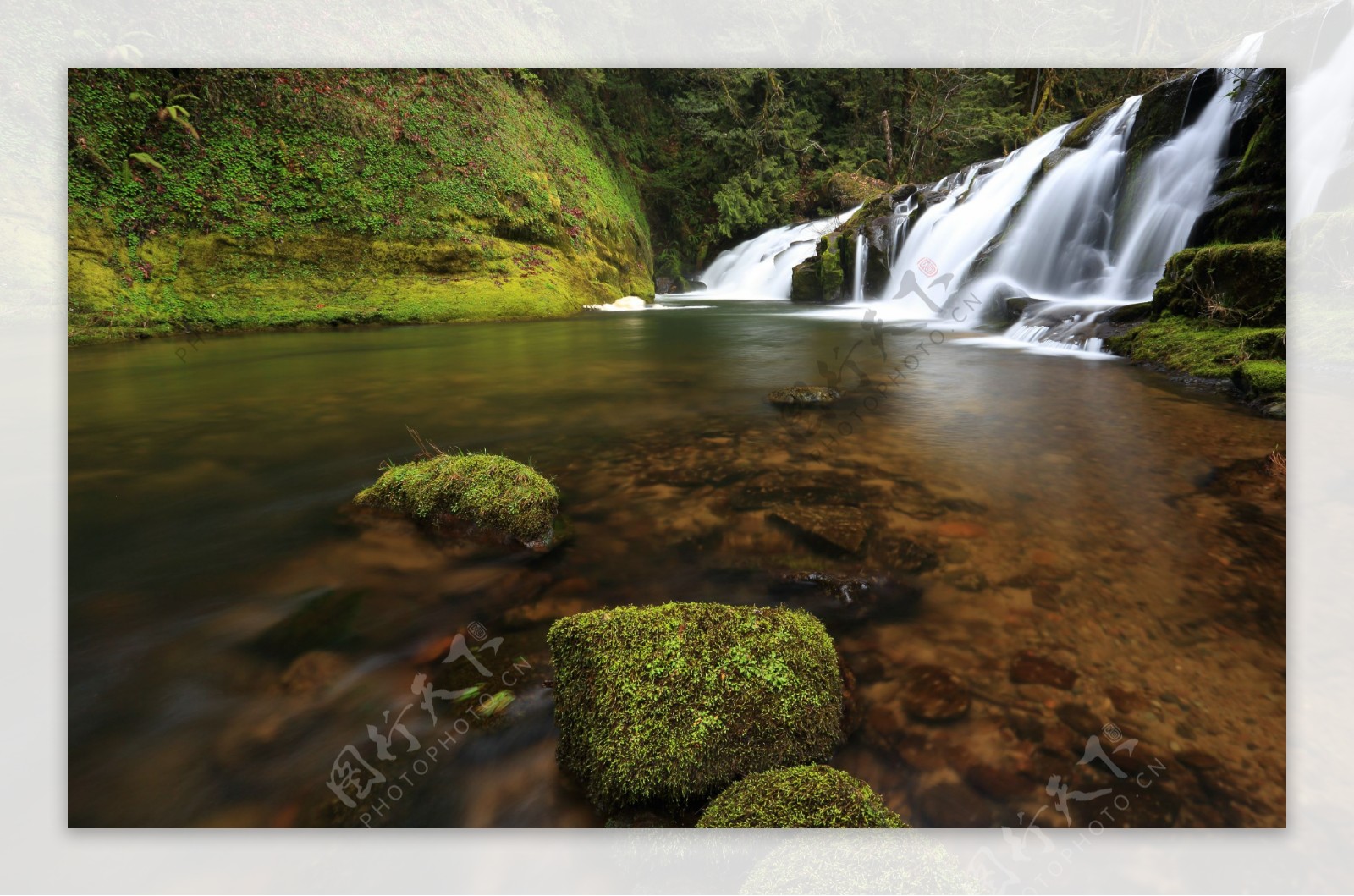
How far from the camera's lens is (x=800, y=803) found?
1173 mm

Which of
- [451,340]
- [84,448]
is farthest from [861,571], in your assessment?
[451,340]

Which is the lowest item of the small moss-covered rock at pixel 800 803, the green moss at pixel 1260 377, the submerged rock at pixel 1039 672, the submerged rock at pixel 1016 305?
the small moss-covered rock at pixel 800 803

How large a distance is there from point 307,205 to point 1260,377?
12489 mm

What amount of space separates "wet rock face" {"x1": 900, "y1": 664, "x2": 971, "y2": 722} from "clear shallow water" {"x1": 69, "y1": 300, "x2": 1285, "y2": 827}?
0.03 metres

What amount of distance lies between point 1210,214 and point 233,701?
353 inches

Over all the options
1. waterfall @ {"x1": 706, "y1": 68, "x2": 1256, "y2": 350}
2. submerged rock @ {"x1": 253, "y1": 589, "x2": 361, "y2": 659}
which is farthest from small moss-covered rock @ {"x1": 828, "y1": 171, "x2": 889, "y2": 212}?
submerged rock @ {"x1": 253, "y1": 589, "x2": 361, "y2": 659}

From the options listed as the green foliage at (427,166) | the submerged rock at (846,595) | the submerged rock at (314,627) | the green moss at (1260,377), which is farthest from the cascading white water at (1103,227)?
the submerged rock at (314,627)

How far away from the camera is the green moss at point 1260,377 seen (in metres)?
4.18

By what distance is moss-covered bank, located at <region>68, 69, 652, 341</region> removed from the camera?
26.7ft

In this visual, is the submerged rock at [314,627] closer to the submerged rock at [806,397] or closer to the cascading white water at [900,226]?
the submerged rock at [806,397]

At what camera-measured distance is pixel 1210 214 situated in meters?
6.28

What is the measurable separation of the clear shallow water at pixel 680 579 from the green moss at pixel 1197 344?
47 centimetres

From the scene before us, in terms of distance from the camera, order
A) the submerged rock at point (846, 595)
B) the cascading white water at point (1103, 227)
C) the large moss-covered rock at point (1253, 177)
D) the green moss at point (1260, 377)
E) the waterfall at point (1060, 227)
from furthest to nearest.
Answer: the waterfall at point (1060, 227) → the cascading white water at point (1103, 227) → the large moss-covered rock at point (1253, 177) → the green moss at point (1260, 377) → the submerged rock at point (846, 595)

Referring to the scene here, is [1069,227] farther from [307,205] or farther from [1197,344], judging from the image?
[307,205]
